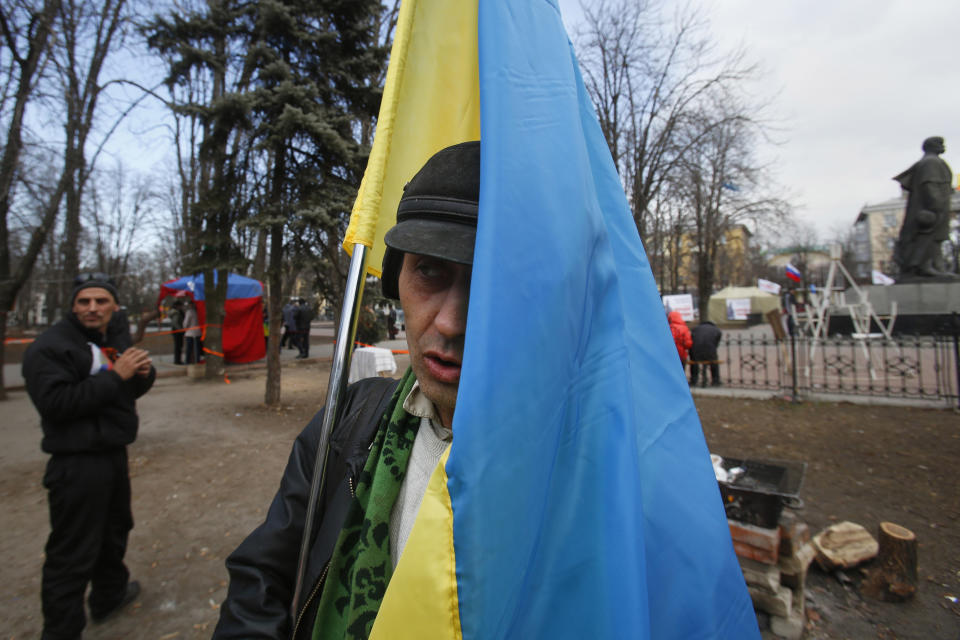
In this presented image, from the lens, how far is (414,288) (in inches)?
43.9

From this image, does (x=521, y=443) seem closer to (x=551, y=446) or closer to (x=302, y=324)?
(x=551, y=446)

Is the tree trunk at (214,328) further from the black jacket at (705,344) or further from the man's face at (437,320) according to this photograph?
the man's face at (437,320)

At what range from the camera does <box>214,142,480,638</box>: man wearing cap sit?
1037mm

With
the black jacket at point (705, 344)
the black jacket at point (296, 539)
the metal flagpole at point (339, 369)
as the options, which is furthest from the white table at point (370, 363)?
the black jacket at point (705, 344)

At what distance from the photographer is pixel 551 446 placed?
32.1 inches

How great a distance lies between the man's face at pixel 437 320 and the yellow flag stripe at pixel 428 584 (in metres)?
0.31

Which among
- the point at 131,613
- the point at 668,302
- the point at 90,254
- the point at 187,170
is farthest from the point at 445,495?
the point at 90,254

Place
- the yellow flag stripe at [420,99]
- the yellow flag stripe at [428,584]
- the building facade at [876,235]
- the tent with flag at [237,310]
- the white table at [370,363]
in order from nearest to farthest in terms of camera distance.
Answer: the yellow flag stripe at [428,584], the yellow flag stripe at [420,99], the white table at [370,363], the tent with flag at [237,310], the building facade at [876,235]

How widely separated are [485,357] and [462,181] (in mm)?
484

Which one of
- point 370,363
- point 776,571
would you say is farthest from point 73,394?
point 370,363

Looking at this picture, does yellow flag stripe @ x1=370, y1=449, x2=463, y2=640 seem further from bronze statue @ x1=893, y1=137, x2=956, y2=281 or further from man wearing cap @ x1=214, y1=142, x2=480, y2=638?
bronze statue @ x1=893, y1=137, x2=956, y2=281

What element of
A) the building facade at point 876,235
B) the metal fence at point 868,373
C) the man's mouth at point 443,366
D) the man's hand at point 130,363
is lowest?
the metal fence at point 868,373

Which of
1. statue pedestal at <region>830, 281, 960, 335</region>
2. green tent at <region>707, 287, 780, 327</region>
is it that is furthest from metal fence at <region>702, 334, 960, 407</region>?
green tent at <region>707, 287, 780, 327</region>

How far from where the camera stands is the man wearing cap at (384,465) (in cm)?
104
